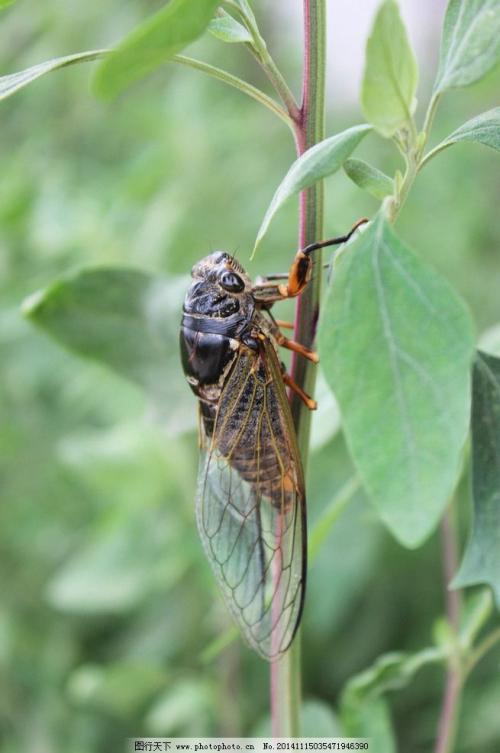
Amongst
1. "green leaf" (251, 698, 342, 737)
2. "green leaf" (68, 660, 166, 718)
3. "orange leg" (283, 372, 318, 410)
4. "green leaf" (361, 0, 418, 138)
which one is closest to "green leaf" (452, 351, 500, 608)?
"orange leg" (283, 372, 318, 410)

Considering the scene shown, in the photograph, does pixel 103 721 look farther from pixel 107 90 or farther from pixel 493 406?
pixel 107 90

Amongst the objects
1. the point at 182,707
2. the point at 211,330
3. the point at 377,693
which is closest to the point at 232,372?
the point at 211,330

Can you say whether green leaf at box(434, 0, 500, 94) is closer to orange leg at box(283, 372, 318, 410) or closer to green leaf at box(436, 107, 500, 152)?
green leaf at box(436, 107, 500, 152)

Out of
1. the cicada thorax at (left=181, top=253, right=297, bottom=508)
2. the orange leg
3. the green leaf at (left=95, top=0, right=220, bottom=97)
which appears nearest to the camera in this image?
the green leaf at (left=95, top=0, right=220, bottom=97)

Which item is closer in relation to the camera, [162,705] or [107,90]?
[107,90]

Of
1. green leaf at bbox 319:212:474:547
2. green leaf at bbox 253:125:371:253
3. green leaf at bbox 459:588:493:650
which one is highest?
green leaf at bbox 253:125:371:253

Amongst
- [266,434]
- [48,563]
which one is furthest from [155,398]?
[48,563]

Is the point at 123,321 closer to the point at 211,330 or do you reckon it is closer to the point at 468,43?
the point at 211,330
